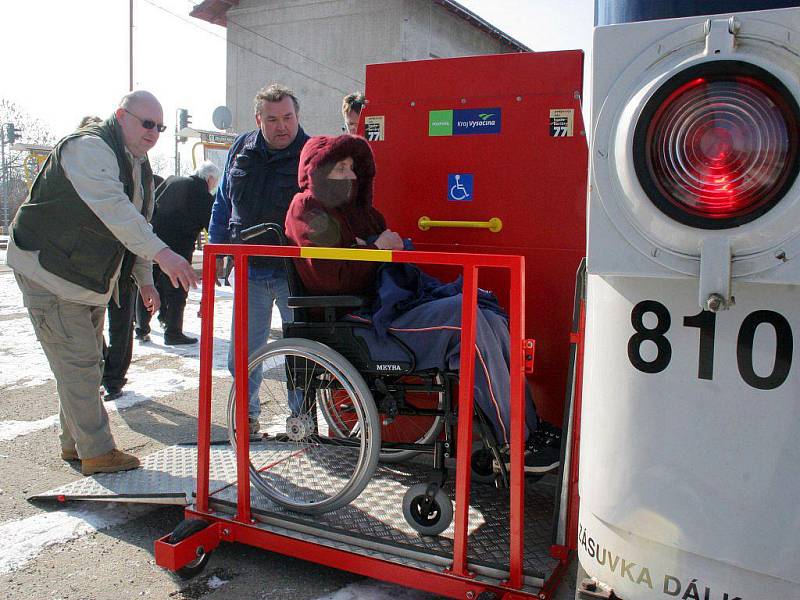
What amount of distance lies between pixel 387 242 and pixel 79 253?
1639 mm

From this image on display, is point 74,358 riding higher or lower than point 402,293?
lower

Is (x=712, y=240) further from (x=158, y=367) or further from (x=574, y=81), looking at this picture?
(x=158, y=367)

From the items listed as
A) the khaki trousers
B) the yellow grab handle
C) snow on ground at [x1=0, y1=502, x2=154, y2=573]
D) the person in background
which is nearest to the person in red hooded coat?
the yellow grab handle

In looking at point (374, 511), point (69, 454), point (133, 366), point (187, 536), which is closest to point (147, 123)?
point (69, 454)

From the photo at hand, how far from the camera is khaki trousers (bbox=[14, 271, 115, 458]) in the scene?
3.56 metres

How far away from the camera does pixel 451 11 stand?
2230 cm

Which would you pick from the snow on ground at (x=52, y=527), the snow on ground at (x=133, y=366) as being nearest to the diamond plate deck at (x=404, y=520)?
the snow on ground at (x=52, y=527)

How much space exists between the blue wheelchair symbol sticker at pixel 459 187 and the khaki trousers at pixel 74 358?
1.94 metres

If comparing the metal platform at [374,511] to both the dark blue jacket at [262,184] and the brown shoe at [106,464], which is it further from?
the dark blue jacket at [262,184]

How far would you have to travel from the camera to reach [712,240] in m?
1.36

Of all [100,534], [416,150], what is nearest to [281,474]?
[100,534]

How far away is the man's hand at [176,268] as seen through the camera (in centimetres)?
312

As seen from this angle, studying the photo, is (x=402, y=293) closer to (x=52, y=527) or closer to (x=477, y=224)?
Result: (x=477, y=224)

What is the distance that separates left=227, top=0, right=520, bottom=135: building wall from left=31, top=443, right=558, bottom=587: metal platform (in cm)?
1935
